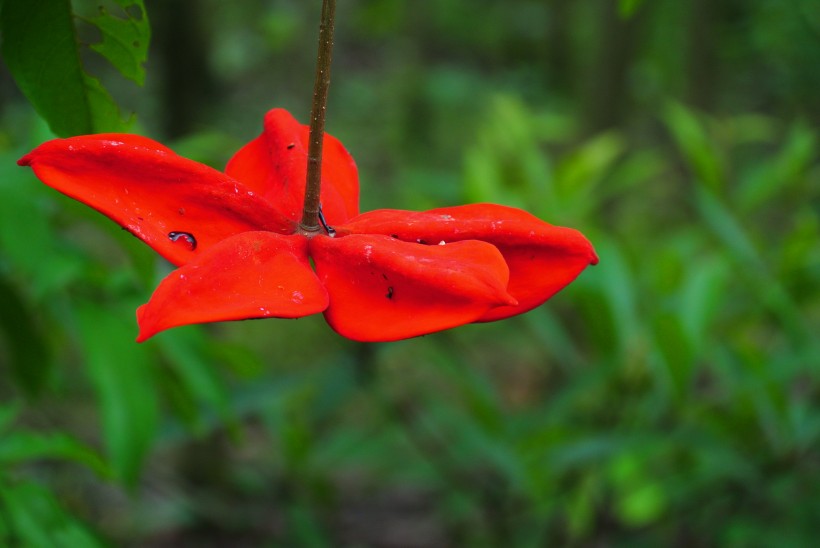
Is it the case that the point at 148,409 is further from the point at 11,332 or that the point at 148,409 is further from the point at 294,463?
the point at 294,463

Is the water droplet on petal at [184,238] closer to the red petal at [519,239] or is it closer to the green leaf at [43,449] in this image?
the red petal at [519,239]

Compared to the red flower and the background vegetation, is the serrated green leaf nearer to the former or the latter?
the background vegetation

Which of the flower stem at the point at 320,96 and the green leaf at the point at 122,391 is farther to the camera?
the green leaf at the point at 122,391

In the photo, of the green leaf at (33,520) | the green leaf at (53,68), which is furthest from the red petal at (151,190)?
the green leaf at (33,520)

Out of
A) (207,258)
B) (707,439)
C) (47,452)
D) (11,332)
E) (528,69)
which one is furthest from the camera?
(528,69)

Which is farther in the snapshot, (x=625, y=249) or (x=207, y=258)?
(x=625, y=249)

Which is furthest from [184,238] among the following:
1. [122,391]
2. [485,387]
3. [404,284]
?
[485,387]

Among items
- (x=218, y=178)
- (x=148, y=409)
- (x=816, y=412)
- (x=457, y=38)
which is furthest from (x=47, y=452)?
(x=457, y=38)

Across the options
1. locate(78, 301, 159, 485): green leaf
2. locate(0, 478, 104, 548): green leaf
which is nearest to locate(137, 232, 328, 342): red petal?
locate(0, 478, 104, 548): green leaf

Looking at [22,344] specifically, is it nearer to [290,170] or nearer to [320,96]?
[290,170]
